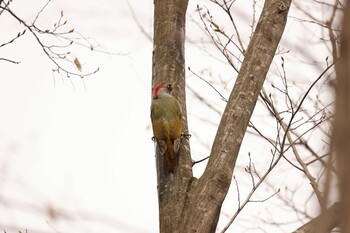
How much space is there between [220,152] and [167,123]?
64.5 inches

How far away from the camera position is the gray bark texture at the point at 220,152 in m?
3.18

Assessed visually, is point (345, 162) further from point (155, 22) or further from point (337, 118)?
point (155, 22)

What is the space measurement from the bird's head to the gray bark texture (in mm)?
44

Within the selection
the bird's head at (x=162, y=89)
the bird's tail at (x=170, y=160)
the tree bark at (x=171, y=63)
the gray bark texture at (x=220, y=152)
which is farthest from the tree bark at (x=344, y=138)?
the bird's head at (x=162, y=89)

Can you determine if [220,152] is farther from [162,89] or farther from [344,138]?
[344,138]

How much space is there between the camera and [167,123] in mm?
4883

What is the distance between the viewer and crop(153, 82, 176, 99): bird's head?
4066 mm

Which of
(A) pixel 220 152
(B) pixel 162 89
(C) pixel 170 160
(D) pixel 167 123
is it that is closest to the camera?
(A) pixel 220 152

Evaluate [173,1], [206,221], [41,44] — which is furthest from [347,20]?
[41,44]

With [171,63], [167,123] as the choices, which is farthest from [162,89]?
[167,123]

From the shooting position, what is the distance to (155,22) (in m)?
4.32

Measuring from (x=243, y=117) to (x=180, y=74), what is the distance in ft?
2.80

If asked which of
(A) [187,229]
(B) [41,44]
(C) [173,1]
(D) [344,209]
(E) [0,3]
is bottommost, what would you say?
(D) [344,209]

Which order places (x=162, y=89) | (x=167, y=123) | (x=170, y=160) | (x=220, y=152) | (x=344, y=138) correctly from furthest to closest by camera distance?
(x=167, y=123), (x=162, y=89), (x=170, y=160), (x=220, y=152), (x=344, y=138)
